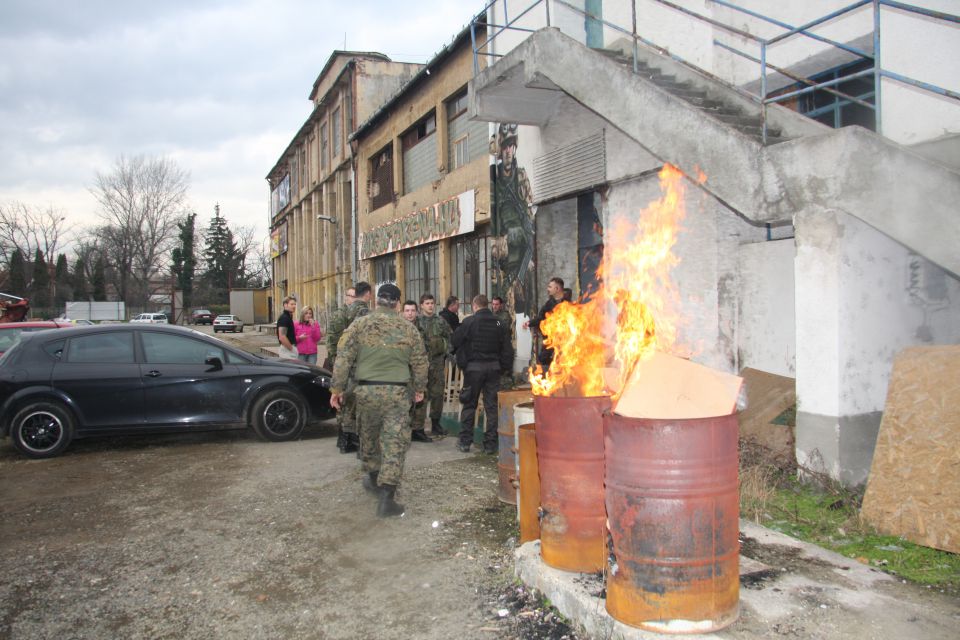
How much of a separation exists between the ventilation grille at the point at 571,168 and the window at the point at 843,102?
2.78m

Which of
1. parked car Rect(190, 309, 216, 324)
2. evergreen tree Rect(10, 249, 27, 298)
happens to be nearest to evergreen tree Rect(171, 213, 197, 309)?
parked car Rect(190, 309, 216, 324)

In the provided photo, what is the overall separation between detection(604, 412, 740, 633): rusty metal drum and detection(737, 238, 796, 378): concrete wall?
423cm

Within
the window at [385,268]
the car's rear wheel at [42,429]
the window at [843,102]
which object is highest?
the window at [843,102]

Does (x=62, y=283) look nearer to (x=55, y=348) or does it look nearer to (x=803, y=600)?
(x=55, y=348)

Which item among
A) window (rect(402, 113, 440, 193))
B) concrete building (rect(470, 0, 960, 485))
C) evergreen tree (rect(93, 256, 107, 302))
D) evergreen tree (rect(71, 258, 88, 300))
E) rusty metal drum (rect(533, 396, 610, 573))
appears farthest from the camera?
evergreen tree (rect(71, 258, 88, 300))

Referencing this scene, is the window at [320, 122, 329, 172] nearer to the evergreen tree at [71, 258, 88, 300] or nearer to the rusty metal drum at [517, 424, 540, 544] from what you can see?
the rusty metal drum at [517, 424, 540, 544]

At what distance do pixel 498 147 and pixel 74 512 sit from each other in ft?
30.8

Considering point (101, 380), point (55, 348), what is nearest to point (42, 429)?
point (101, 380)

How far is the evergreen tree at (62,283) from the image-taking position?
61.0 metres

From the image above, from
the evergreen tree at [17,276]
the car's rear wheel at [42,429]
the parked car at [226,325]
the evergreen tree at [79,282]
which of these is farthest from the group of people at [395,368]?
the evergreen tree at [79,282]

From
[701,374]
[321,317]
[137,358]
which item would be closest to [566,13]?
[137,358]

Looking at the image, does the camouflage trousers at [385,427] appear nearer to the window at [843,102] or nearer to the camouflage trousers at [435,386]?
the camouflage trousers at [435,386]

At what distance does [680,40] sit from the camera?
8.41 meters

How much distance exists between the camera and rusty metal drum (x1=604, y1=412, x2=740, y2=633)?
115 inches
